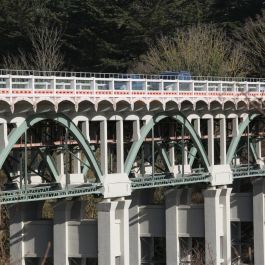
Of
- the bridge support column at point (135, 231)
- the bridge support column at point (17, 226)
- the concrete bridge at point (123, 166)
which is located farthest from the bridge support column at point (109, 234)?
the bridge support column at point (135, 231)

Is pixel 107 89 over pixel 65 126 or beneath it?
over

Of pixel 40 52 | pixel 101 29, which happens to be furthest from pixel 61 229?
pixel 101 29

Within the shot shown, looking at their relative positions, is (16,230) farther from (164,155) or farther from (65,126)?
(164,155)

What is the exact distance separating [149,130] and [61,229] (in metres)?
5.58

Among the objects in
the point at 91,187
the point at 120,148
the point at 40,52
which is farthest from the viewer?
the point at 40,52

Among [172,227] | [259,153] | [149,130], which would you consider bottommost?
[172,227]

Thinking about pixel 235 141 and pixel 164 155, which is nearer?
pixel 164 155

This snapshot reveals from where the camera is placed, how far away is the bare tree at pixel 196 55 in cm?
6862

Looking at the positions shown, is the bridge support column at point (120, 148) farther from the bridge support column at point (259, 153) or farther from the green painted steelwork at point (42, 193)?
the bridge support column at point (259, 153)

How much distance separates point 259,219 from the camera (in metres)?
48.4

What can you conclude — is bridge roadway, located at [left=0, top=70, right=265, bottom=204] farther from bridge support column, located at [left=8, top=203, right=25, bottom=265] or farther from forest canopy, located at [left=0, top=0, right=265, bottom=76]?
forest canopy, located at [left=0, top=0, right=265, bottom=76]

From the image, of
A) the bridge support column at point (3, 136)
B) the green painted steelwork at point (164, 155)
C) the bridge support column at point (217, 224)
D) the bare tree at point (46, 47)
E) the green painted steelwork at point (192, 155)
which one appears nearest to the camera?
the bridge support column at point (3, 136)

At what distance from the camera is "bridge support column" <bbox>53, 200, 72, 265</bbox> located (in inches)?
1484

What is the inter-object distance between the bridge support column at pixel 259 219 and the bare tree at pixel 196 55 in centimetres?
1959
